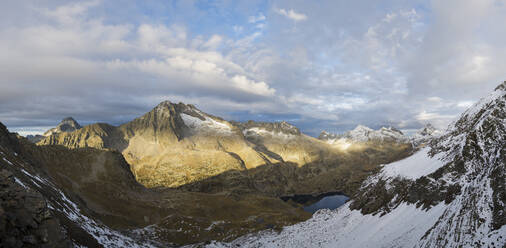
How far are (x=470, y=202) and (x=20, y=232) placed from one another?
38262 mm

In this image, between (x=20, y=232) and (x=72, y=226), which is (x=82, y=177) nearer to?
(x=72, y=226)

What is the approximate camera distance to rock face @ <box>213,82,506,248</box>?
74.5ft

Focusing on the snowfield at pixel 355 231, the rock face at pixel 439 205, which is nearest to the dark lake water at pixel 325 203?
the snowfield at pixel 355 231

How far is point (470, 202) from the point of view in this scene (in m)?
25.0

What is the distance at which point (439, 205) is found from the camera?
97.1 ft

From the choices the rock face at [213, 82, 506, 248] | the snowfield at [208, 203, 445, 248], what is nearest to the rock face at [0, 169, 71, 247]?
the snowfield at [208, 203, 445, 248]

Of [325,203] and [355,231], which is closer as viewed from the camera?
[355,231]

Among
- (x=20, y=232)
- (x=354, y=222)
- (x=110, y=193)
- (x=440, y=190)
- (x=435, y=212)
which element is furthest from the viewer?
(x=110, y=193)

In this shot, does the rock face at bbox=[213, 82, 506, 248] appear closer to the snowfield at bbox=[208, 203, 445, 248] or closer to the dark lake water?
the snowfield at bbox=[208, 203, 445, 248]

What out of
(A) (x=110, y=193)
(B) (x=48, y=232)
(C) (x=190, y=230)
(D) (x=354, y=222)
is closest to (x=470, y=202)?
(D) (x=354, y=222)

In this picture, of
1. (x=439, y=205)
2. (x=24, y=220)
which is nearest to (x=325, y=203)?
(x=439, y=205)

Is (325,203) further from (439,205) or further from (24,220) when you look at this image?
(24,220)

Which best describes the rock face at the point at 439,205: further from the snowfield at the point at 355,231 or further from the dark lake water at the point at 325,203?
the dark lake water at the point at 325,203

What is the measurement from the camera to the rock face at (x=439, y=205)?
22.7 metres
